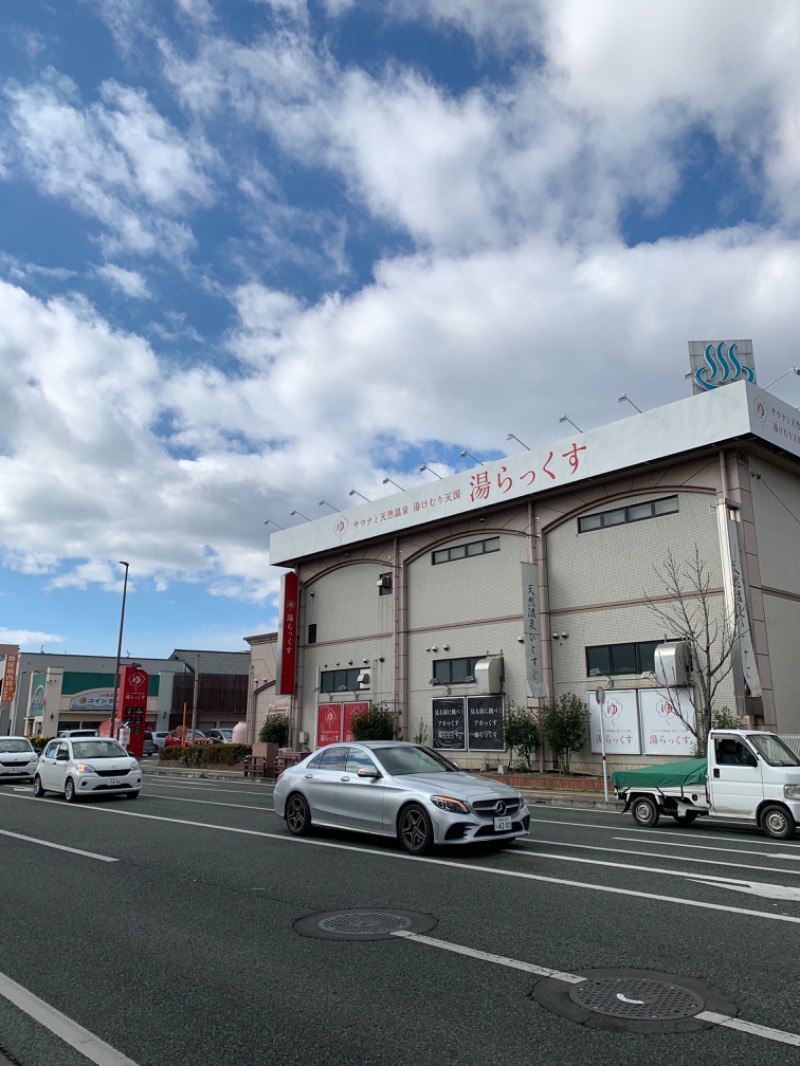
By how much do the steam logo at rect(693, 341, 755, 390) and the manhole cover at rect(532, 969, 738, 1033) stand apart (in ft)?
72.5

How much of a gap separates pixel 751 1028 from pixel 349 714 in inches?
1220

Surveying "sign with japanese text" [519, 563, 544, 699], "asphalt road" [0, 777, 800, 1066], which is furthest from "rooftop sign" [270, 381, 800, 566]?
"asphalt road" [0, 777, 800, 1066]

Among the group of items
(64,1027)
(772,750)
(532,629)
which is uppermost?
(532,629)

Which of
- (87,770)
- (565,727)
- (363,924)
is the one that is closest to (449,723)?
(565,727)

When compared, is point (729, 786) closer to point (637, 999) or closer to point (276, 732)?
point (637, 999)

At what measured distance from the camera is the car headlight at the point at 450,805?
1015cm

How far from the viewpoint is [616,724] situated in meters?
24.9

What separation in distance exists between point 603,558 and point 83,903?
21116 mm

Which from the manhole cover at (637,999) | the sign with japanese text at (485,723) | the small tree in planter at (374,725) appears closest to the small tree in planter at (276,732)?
the small tree in planter at (374,725)

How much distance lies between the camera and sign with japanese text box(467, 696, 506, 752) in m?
28.5

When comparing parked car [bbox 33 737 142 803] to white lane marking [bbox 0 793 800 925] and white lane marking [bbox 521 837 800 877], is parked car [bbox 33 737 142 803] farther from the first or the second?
white lane marking [bbox 521 837 800 877]

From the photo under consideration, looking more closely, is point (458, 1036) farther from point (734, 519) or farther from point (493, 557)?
point (493, 557)

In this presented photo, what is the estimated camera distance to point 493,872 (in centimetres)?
918

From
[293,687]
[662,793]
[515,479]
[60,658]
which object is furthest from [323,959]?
[60,658]
